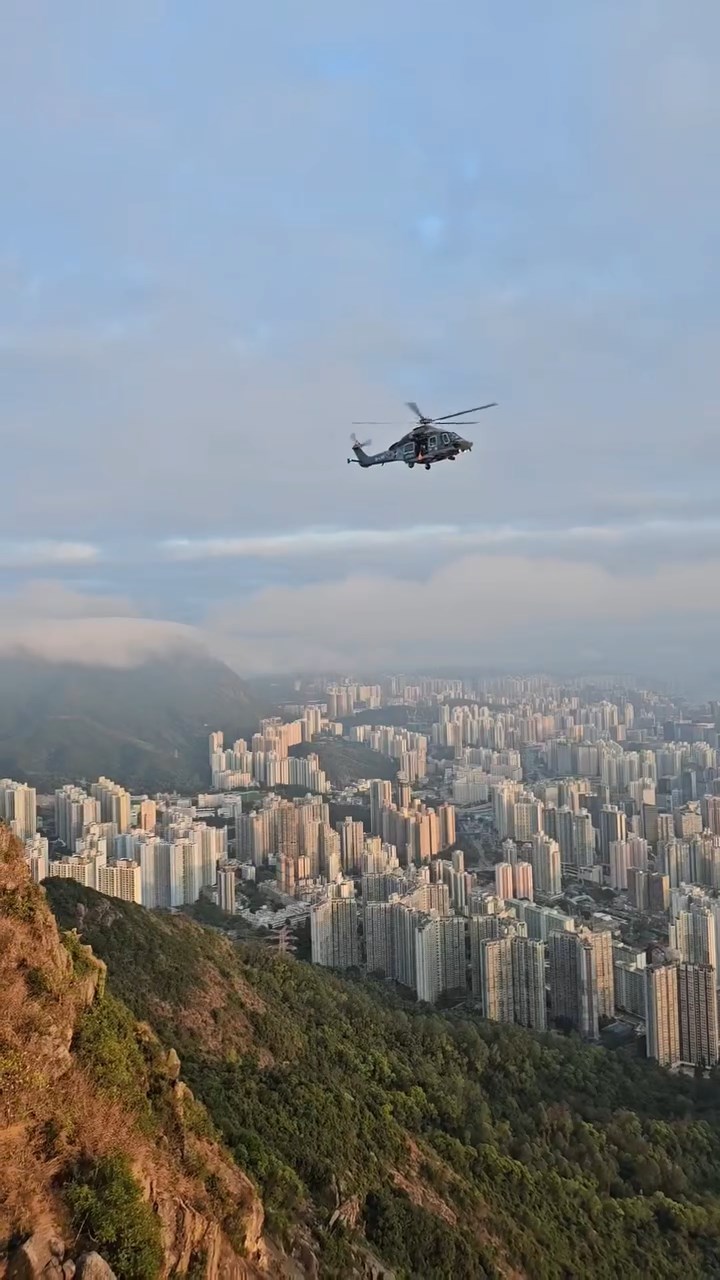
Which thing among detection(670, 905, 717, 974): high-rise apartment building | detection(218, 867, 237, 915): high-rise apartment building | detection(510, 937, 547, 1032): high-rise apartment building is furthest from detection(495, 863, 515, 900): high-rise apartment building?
detection(218, 867, 237, 915): high-rise apartment building

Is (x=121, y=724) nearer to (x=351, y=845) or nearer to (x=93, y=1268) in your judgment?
(x=351, y=845)

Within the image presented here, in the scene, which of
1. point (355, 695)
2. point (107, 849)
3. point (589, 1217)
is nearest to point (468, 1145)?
point (589, 1217)

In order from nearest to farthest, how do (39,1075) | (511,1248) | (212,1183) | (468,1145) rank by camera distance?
1. (39,1075)
2. (212,1183)
3. (511,1248)
4. (468,1145)

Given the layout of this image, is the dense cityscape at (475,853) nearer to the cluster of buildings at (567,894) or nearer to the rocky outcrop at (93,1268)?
the cluster of buildings at (567,894)

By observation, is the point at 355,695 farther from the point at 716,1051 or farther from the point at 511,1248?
the point at 511,1248

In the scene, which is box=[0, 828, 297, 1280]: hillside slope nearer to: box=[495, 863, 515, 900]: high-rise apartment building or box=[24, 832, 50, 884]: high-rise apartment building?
box=[24, 832, 50, 884]: high-rise apartment building

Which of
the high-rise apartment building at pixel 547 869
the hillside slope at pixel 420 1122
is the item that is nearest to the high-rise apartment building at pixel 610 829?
the high-rise apartment building at pixel 547 869
